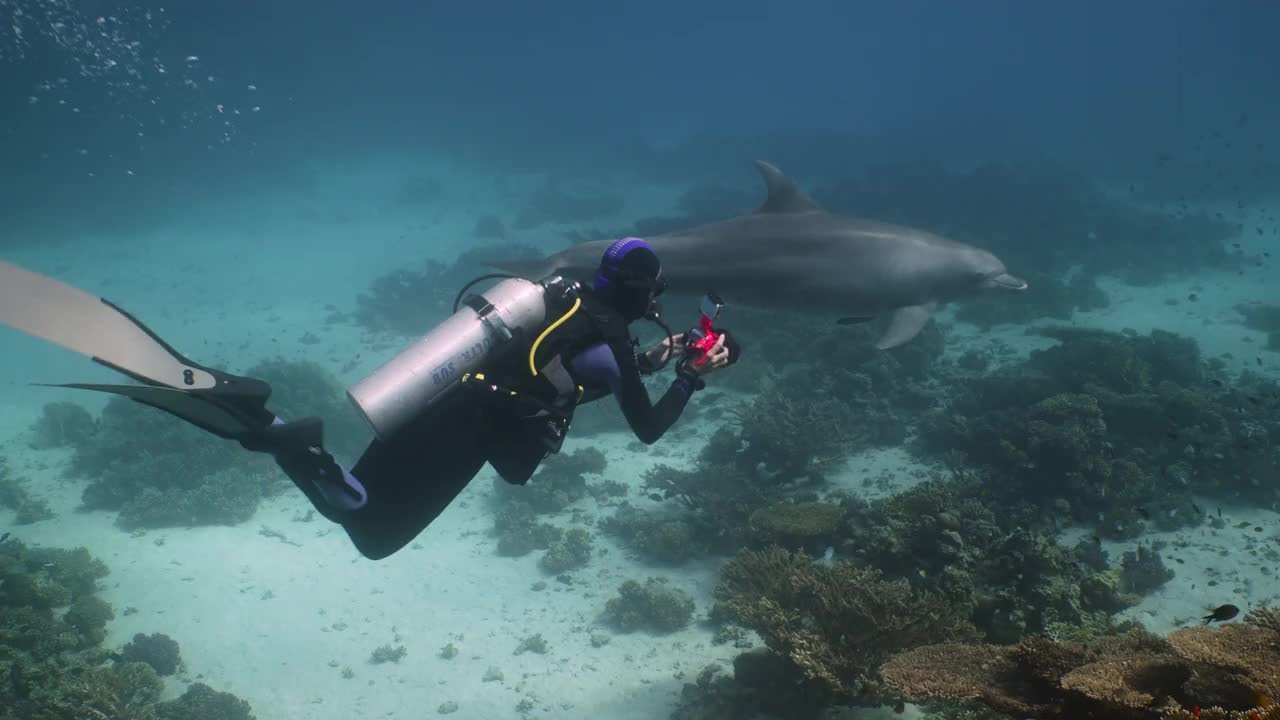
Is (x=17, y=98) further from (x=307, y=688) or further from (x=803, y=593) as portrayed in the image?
(x=803, y=593)

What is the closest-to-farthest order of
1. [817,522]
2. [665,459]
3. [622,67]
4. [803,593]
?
[803,593] → [817,522] → [665,459] → [622,67]

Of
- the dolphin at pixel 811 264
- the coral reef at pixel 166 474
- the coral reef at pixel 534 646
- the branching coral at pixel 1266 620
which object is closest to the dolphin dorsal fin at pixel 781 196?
the dolphin at pixel 811 264

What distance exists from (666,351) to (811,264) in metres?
3.32

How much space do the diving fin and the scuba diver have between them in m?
0.01

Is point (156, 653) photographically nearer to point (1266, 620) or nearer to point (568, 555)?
point (568, 555)

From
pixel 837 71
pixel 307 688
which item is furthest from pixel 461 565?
pixel 837 71

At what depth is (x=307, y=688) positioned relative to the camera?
742cm

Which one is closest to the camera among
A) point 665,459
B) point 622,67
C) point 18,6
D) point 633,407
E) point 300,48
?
point 633,407

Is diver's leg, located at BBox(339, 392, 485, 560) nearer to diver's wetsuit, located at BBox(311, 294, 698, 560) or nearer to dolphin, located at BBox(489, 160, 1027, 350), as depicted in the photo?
diver's wetsuit, located at BBox(311, 294, 698, 560)

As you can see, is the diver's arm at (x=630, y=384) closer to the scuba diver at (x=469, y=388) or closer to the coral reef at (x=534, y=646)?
the scuba diver at (x=469, y=388)

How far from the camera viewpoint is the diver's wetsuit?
152 inches

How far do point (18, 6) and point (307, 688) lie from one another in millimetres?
44513

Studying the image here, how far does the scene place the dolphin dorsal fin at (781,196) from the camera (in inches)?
279

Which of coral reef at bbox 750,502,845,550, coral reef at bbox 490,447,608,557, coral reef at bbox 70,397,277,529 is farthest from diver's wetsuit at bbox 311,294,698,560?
coral reef at bbox 70,397,277,529
